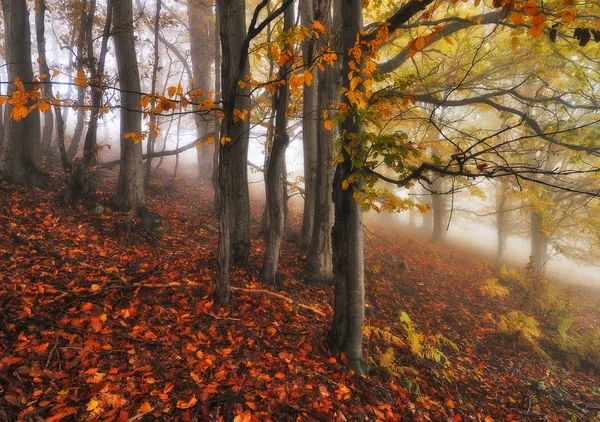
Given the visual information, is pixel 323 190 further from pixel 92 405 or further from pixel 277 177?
pixel 92 405

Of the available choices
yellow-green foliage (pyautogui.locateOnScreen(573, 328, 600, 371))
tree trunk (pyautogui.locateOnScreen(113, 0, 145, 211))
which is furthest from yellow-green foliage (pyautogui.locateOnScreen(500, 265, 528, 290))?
tree trunk (pyautogui.locateOnScreen(113, 0, 145, 211))

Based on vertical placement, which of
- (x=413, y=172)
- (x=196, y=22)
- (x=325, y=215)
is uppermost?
(x=196, y=22)

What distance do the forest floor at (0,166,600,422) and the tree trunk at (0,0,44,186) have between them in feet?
1.68

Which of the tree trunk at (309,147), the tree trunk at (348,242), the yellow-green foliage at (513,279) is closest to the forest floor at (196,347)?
the tree trunk at (348,242)

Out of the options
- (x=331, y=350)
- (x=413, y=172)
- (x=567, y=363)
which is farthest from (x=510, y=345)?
(x=413, y=172)

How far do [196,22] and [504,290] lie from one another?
1613 cm

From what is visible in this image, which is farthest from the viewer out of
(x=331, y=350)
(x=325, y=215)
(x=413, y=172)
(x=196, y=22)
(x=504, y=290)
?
(x=196, y=22)

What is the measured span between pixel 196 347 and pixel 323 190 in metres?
3.52

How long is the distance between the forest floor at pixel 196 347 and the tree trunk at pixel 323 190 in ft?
1.50

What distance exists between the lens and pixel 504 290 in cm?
912

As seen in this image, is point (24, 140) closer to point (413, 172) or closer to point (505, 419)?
point (413, 172)

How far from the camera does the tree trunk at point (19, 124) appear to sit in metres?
6.05

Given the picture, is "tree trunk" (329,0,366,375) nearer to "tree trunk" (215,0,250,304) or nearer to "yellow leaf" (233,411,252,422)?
"tree trunk" (215,0,250,304)

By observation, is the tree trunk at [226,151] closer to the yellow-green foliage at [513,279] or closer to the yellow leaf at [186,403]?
the yellow leaf at [186,403]
